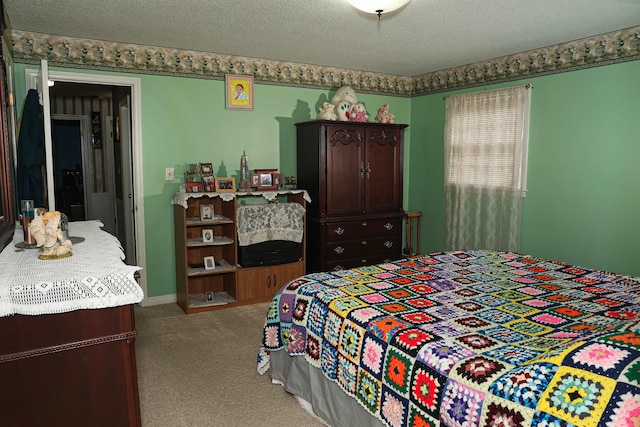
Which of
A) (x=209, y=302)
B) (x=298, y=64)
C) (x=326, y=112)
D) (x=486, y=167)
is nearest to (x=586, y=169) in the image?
(x=486, y=167)

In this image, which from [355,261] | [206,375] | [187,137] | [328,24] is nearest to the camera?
[206,375]

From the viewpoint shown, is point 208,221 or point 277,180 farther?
point 277,180

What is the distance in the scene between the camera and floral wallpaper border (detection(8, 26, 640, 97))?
12.2 feet

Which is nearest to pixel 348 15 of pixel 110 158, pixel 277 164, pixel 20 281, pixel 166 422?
pixel 277 164

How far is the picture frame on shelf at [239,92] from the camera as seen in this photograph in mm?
4551

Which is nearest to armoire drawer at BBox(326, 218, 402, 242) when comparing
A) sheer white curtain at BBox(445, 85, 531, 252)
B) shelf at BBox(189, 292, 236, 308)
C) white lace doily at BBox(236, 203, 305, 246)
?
white lace doily at BBox(236, 203, 305, 246)

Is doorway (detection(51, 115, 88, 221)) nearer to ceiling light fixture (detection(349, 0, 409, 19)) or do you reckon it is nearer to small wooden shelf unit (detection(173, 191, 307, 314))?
small wooden shelf unit (detection(173, 191, 307, 314))

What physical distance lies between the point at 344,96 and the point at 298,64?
1.97ft

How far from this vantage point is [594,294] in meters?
2.45

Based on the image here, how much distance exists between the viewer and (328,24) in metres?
3.41

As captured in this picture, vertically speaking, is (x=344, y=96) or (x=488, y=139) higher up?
(x=344, y=96)

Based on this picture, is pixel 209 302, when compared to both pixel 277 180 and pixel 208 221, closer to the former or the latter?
pixel 208 221

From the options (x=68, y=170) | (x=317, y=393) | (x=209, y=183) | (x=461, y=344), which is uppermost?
(x=68, y=170)

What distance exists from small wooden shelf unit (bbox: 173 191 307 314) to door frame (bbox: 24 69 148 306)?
32cm
